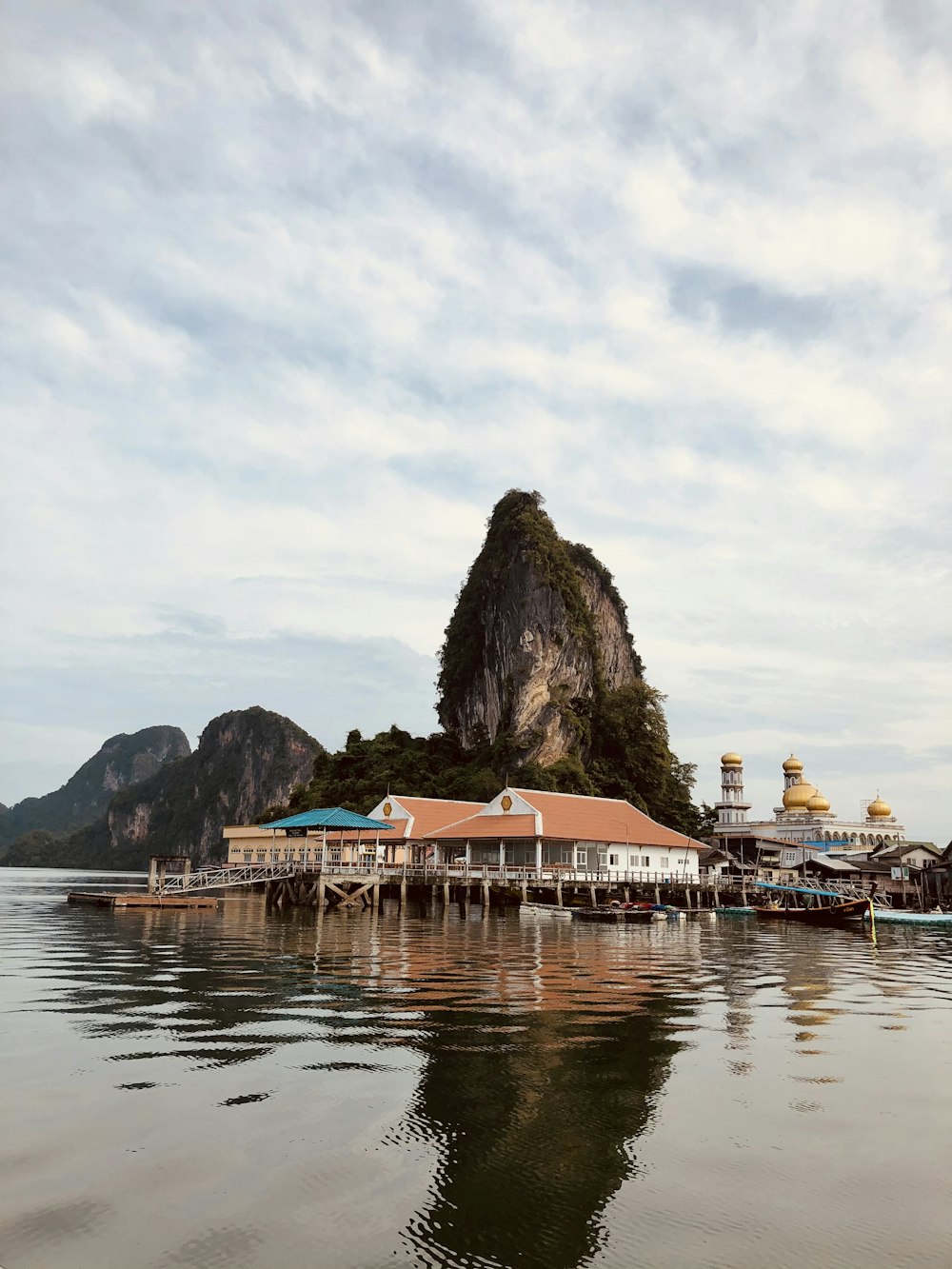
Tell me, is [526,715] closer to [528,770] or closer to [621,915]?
[528,770]

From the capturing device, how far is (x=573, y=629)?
313 ft

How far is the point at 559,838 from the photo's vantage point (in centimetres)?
5531

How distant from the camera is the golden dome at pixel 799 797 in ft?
349

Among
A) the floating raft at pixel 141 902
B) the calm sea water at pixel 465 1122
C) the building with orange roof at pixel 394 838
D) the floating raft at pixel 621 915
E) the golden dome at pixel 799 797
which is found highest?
the golden dome at pixel 799 797

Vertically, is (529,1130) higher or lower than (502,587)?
lower

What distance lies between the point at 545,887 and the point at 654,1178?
43.8 meters

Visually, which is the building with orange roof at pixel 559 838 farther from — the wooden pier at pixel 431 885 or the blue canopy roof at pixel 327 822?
the blue canopy roof at pixel 327 822

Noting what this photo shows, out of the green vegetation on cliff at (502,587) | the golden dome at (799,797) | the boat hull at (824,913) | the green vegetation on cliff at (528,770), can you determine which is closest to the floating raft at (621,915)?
the boat hull at (824,913)

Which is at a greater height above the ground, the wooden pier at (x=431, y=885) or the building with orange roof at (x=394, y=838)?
the building with orange roof at (x=394, y=838)

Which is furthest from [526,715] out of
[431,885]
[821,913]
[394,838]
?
[821,913]

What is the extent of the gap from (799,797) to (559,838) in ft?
199

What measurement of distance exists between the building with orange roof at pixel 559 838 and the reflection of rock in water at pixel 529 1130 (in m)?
41.6

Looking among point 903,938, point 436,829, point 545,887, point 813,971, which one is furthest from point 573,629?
point 813,971

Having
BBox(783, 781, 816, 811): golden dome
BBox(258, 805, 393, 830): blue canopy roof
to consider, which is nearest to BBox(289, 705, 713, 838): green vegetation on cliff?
BBox(783, 781, 816, 811): golden dome
